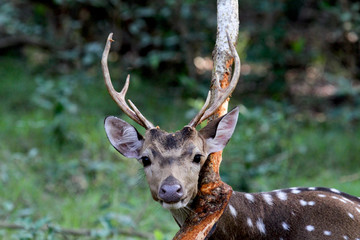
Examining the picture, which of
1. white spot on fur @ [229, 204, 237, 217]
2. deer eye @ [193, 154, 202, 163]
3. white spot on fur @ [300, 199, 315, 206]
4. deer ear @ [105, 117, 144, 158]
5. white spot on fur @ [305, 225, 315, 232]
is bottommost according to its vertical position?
white spot on fur @ [305, 225, 315, 232]

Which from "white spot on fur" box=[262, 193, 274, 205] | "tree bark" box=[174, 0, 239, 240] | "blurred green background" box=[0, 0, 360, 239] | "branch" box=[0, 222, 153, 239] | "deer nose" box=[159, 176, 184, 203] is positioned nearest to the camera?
"deer nose" box=[159, 176, 184, 203]

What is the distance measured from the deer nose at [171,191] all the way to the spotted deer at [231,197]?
2cm

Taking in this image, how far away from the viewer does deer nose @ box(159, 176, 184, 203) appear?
321 centimetres

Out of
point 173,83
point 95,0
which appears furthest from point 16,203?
point 173,83

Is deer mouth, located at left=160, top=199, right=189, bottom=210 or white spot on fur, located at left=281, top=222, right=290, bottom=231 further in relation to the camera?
white spot on fur, located at left=281, top=222, right=290, bottom=231

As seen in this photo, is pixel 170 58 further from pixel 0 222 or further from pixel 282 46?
pixel 0 222

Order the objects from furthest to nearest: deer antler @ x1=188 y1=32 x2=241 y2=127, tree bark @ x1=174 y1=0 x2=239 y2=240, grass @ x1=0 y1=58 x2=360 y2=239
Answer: grass @ x1=0 y1=58 x2=360 y2=239 → deer antler @ x1=188 y1=32 x2=241 y2=127 → tree bark @ x1=174 y1=0 x2=239 y2=240

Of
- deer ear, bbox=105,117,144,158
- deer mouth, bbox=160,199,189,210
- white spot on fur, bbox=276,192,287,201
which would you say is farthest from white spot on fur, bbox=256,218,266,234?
deer ear, bbox=105,117,144,158

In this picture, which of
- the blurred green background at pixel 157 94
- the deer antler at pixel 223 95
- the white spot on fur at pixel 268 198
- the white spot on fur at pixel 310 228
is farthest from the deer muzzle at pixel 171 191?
the blurred green background at pixel 157 94

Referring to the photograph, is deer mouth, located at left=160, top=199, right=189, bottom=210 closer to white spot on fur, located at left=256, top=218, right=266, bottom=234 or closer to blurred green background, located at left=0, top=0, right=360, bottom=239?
white spot on fur, located at left=256, top=218, right=266, bottom=234

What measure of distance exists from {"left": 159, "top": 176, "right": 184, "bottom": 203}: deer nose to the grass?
191 cm

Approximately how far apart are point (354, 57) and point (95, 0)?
378 cm

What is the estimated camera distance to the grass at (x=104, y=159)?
601 centimetres

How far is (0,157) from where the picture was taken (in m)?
6.84
